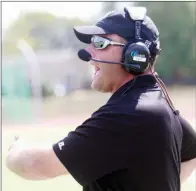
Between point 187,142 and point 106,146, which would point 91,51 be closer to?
point 106,146

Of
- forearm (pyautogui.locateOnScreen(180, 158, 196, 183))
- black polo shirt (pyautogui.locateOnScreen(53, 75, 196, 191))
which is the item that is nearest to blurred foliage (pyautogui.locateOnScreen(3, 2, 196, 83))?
forearm (pyautogui.locateOnScreen(180, 158, 196, 183))

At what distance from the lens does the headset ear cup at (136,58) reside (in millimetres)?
2366

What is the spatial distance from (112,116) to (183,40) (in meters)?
Result: 41.1

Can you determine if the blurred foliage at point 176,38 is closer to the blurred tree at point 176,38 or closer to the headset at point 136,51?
the blurred tree at point 176,38

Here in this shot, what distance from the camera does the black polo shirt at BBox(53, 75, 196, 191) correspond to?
2.20 meters

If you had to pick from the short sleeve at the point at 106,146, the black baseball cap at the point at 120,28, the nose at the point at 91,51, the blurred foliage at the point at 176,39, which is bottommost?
the blurred foliage at the point at 176,39

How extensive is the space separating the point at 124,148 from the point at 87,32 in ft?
2.13

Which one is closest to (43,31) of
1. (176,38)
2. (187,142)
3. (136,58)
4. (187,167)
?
(176,38)

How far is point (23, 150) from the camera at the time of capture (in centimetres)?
231

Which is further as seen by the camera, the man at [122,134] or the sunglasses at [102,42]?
the sunglasses at [102,42]

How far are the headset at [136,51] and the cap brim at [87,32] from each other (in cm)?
15

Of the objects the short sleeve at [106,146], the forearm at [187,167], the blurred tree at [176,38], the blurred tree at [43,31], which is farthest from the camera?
the blurred tree at [43,31]

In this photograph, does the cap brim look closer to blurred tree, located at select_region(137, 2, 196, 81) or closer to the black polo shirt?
the black polo shirt

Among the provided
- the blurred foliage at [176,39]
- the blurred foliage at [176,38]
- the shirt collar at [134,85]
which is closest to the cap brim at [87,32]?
the shirt collar at [134,85]
